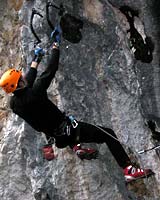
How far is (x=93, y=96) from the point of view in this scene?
1123cm

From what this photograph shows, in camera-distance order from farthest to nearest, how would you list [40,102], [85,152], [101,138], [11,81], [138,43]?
[138,43] → [85,152] → [101,138] → [40,102] → [11,81]

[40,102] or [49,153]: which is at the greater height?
[40,102]

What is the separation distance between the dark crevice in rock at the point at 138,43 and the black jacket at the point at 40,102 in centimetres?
290

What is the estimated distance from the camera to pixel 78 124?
9727 millimetres

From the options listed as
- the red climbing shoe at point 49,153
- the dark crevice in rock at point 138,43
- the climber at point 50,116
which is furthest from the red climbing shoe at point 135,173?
the dark crevice in rock at point 138,43

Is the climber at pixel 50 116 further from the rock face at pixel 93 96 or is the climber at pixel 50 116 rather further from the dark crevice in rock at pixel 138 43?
the dark crevice in rock at pixel 138 43

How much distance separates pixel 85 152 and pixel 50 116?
1.10 metres

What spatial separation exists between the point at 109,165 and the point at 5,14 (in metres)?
4.46

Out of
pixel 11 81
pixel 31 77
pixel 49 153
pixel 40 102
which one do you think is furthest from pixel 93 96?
pixel 11 81

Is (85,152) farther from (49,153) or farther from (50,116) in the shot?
(50,116)

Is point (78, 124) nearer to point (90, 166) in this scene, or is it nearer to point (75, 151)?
point (75, 151)

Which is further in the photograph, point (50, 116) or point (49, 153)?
point (49, 153)

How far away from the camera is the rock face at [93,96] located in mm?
10875

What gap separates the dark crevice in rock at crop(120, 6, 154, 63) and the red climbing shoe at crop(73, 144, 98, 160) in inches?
108
